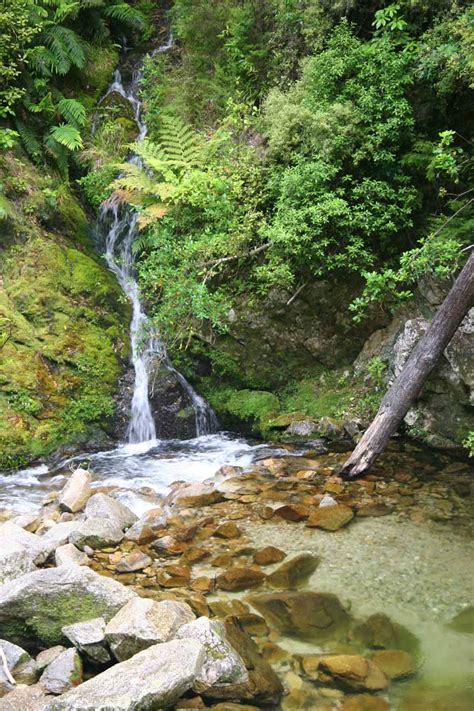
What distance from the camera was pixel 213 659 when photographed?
3.36 metres

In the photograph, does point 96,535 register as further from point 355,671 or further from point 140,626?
point 355,671

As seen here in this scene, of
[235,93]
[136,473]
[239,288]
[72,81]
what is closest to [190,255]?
[239,288]

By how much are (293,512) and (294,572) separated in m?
1.06

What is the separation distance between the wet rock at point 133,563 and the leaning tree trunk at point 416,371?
2.74 m

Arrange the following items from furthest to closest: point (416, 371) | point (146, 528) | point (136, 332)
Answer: point (136, 332)
point (416, 371)
point (146, 528)

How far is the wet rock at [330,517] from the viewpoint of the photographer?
546cm

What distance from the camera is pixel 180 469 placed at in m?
7.50

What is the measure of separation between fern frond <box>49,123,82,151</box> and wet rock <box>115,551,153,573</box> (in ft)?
25.9

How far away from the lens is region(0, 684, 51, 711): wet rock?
3.10m

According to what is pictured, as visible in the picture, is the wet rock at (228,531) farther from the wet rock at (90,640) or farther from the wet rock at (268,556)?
the wet rock at (90,640)

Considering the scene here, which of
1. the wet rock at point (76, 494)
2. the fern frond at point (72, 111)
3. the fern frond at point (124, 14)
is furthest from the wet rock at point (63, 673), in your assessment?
the fern frond at point (124, 14)

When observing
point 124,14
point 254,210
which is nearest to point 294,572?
point 254,210

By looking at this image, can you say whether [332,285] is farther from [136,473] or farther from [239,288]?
[136,473]

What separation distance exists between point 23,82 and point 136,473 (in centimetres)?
827
